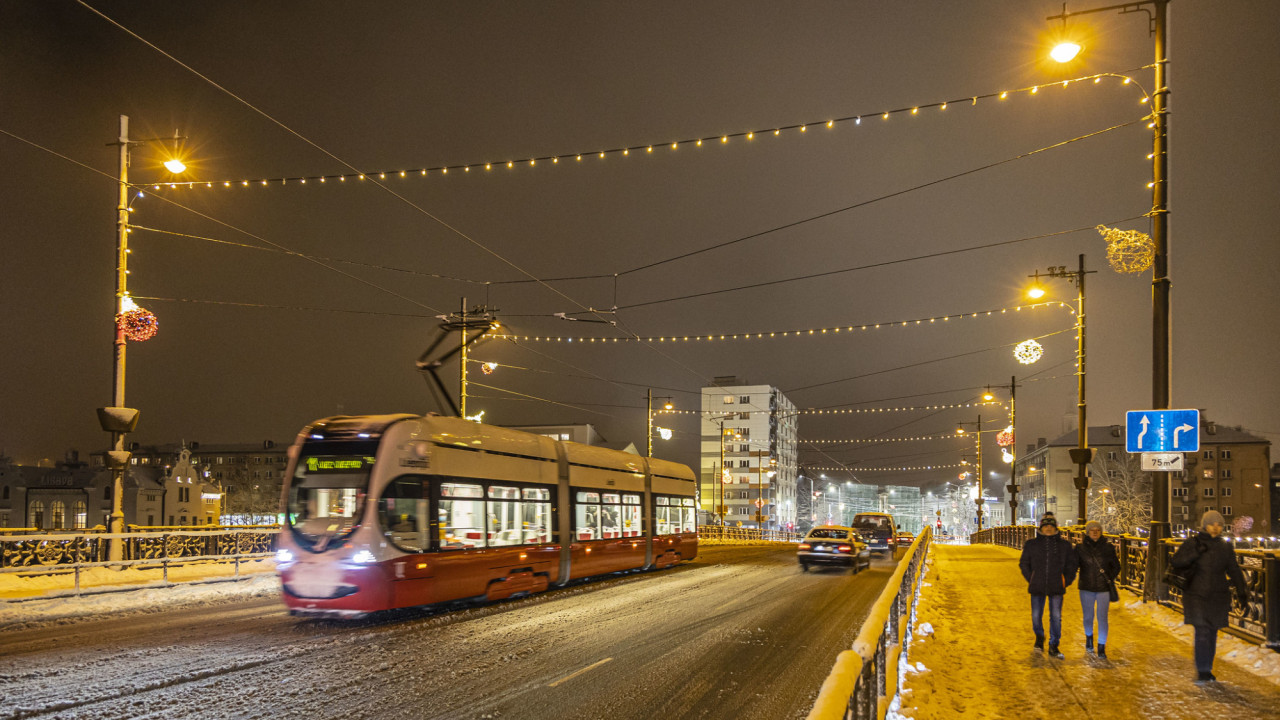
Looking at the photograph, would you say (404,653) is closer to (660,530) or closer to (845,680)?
(845,680)

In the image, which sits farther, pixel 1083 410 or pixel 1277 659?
pixel 1083 410

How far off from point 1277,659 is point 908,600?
12.7 feet

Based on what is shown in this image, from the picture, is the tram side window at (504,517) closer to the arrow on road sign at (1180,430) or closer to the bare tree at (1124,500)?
the arrow on road sign at (1180,430)

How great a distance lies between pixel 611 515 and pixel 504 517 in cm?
537

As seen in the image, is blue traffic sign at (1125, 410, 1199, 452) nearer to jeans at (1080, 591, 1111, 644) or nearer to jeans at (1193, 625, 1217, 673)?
jeans at (1080, 591, 1111, 644)

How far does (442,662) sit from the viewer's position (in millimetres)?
9625

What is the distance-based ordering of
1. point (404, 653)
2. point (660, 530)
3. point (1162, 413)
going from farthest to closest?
point (660, 530), point (1162, 413), point (404, 653)

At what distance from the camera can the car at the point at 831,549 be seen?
25.1 m

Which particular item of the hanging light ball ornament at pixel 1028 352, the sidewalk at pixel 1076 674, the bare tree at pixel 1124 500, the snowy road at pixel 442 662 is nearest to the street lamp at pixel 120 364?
the snowy road at pixel 442 662

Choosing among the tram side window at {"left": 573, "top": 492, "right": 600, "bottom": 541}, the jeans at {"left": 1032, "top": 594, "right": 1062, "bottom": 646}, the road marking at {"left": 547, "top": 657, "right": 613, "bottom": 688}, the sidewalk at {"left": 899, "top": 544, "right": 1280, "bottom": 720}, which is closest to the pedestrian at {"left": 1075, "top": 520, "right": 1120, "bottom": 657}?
the jeans at {"left": 1032, "top": 594, "right": 1062, "bottom": 646}

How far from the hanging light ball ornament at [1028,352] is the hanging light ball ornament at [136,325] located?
79.6 feet

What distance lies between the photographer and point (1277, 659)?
9.15 metres

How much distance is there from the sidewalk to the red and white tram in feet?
24.7

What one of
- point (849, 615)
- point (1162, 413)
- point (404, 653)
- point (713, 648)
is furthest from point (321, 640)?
point (1162, 413)
